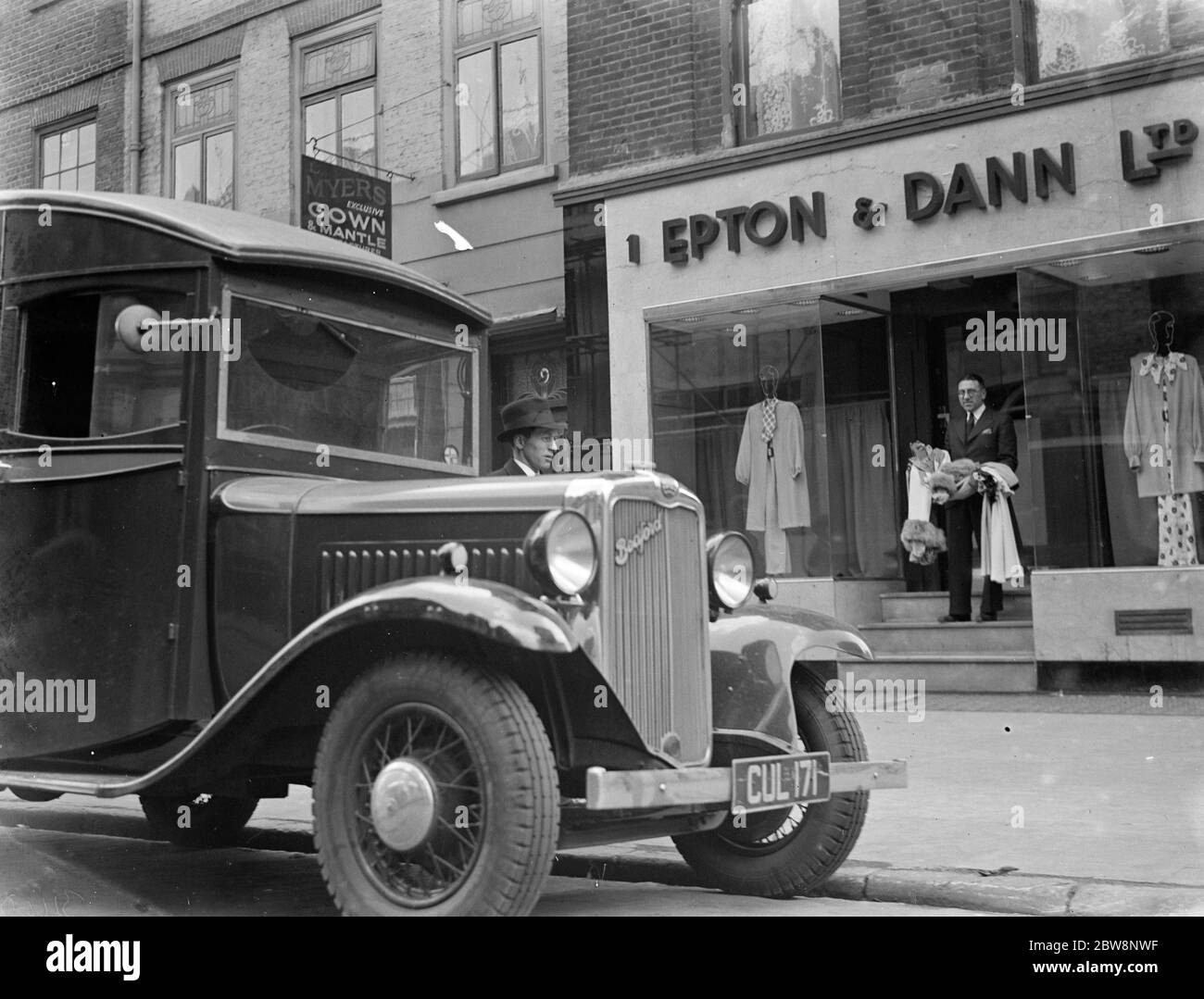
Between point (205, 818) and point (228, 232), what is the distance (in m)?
2.77

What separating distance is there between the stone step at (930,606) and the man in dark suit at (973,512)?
10cm

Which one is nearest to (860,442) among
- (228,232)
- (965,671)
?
(965,671)

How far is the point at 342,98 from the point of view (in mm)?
15461

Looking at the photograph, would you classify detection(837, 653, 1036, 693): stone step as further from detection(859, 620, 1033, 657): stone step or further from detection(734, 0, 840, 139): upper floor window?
detection(734, 0, 840, 139): upper floor window

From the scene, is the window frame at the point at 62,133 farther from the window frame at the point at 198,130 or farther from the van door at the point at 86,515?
the van door at the point at 86,515

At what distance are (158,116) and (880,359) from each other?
31.3ft

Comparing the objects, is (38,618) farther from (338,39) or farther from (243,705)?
(338,39)

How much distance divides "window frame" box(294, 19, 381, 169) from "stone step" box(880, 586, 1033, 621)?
6765mm

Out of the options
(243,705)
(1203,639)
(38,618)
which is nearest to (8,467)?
(38,618)

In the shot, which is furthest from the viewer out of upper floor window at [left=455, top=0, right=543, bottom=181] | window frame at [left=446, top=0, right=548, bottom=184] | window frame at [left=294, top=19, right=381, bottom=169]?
window frame at [left=294, top=19, right=381, bottom=169]

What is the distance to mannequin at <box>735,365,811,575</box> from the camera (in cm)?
1213

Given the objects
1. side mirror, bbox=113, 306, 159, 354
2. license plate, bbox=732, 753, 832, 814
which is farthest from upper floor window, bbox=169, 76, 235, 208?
license plate, bbox=732, 753, 832, 814
